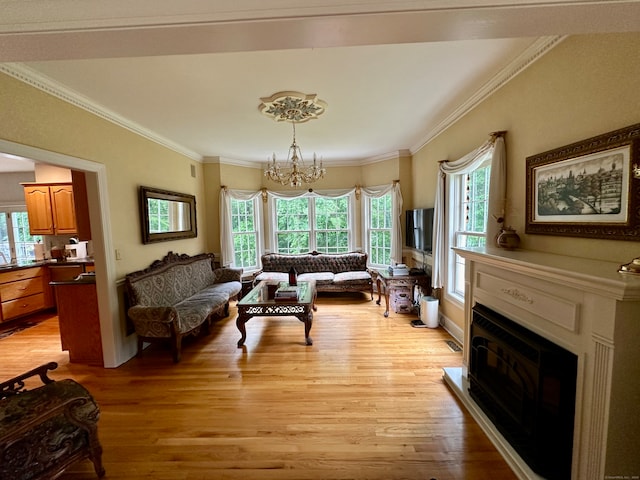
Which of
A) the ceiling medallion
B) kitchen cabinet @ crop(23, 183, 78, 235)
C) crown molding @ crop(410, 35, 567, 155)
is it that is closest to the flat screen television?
crown molding @ crop(410, 35, 567, 155)

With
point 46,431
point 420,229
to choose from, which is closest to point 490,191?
point 420,229

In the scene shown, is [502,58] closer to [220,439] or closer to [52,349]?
[220,439]

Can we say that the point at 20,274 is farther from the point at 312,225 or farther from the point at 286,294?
the point at 312,225

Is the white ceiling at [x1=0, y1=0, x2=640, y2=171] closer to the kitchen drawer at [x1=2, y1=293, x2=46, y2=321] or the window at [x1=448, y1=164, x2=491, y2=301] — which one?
the window at [x1=448, y1=164, x2=491, y2=301]

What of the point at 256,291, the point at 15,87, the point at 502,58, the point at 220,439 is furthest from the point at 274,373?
the point at 502,58

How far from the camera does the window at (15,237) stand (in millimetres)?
5617

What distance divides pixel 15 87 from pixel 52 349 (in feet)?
9.96

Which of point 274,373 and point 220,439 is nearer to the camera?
point 220,439

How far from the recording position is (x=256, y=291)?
3.80m

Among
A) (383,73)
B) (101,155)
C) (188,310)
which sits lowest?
(188,310)

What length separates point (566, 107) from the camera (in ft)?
5.68

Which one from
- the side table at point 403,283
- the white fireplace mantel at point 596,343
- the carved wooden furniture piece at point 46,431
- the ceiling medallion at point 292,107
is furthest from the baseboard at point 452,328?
the carved wooden furniture piece at point 46,431

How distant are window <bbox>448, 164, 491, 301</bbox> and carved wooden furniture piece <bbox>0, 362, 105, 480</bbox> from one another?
12.0 ft

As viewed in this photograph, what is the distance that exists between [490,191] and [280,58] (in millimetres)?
2107
